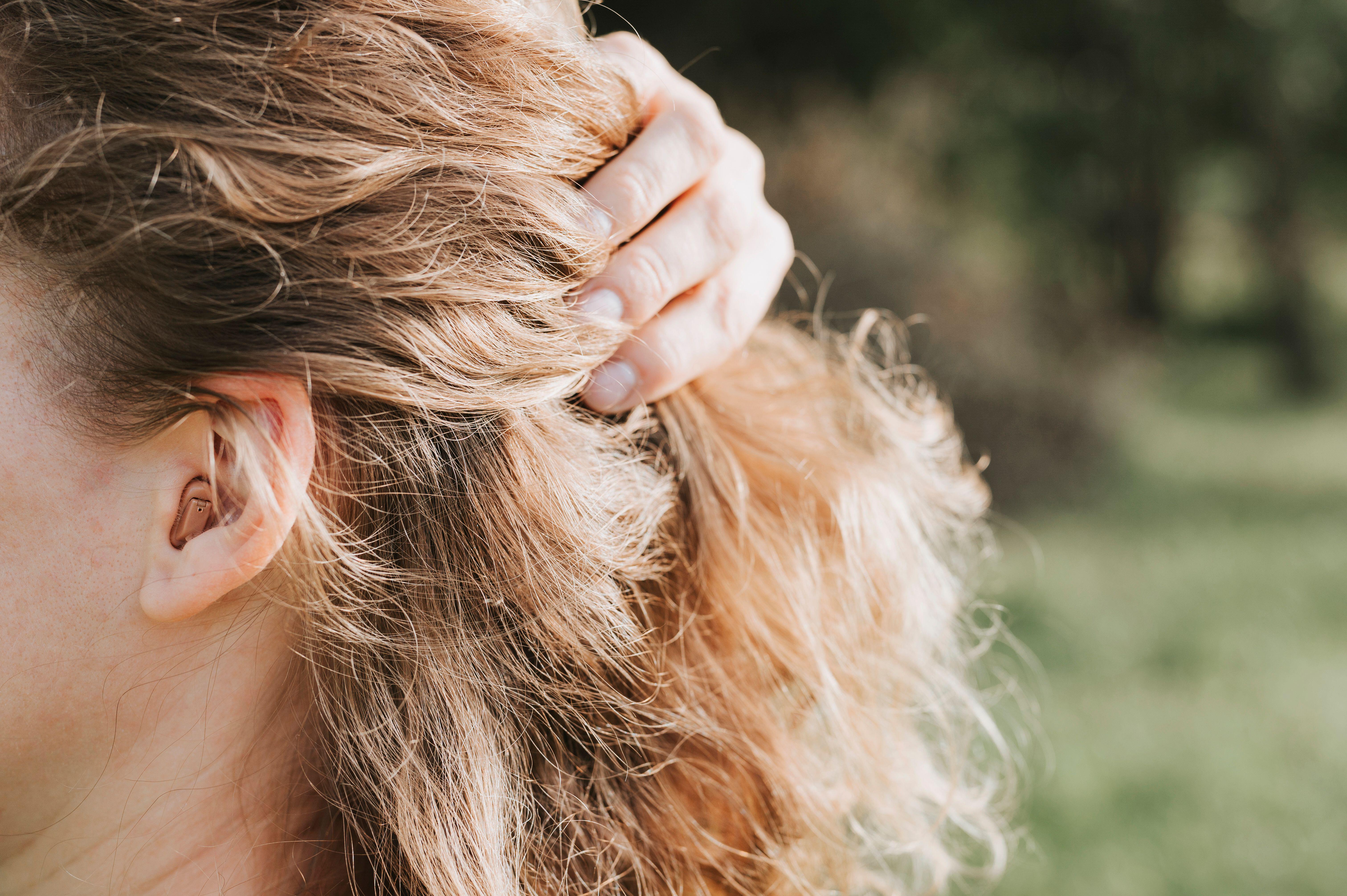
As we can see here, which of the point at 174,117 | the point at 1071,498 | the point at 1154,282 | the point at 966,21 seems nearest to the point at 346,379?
the point at 174,117

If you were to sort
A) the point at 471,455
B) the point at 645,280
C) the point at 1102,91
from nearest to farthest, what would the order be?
the point at 471,455
the point at 645,280
the point at 1102,91

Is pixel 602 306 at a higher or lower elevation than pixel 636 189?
lower

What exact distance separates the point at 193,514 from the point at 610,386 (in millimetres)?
583

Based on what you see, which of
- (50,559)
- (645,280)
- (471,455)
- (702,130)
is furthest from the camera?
(702,130)

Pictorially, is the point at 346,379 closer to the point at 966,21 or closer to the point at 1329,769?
the point at 1329,769

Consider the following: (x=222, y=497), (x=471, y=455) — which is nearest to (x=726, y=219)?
(x=471, y=455)

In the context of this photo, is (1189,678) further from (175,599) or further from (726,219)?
(175,599)

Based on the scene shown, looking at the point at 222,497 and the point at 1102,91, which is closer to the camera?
the point at 222,497

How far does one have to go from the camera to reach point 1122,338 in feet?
38.1

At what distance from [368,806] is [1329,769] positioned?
4.92 metres

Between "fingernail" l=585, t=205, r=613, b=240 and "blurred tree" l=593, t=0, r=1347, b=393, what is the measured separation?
7.35m

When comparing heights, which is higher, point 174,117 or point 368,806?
point 174,117

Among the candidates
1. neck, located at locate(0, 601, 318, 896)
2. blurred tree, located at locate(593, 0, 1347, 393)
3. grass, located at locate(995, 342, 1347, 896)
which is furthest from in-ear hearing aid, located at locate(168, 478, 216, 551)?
blurred tree, located at locate(593, 0, 1347, 393)

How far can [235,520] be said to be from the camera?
4.24ft
